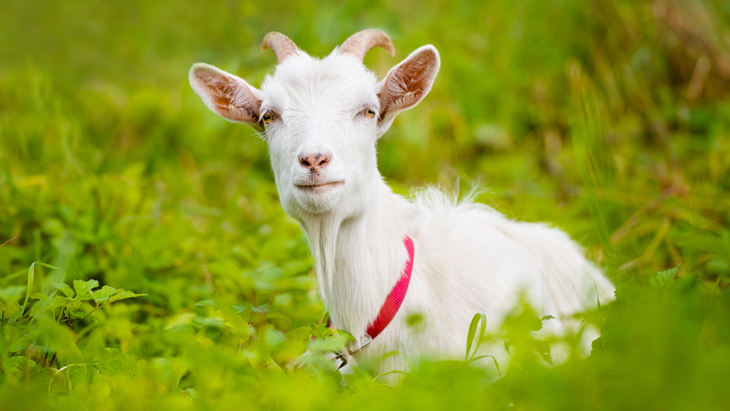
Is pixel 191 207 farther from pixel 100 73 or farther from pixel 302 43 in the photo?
pixel 100 73

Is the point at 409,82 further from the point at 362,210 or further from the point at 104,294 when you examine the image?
the point at 104,294

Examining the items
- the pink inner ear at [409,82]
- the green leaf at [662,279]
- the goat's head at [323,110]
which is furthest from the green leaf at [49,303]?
the green leaf at [662,279]

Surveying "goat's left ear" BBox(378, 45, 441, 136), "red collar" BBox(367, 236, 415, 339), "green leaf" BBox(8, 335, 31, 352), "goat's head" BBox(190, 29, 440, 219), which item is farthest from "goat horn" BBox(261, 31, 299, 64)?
"green leaf" BBox(8, 335, 31, 352)

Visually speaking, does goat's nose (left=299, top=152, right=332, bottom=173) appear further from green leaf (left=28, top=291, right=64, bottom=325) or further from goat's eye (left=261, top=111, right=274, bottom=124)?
green leaf (left=28, top=291, right=64, bottom=325)

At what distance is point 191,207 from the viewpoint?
3938 millimetres

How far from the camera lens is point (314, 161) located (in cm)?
199

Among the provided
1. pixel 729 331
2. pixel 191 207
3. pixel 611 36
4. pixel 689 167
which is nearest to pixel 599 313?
pixel 729 331

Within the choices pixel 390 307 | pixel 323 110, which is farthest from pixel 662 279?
pixel 323 110

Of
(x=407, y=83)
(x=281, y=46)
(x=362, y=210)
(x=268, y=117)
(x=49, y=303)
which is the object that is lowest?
(x=49, y=303)

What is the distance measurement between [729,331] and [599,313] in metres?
0.35

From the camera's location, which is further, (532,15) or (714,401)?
(532,15)

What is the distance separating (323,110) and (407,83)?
1.56ft

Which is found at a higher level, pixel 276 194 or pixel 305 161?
pixel 305 161

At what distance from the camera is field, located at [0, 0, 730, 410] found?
154cm
